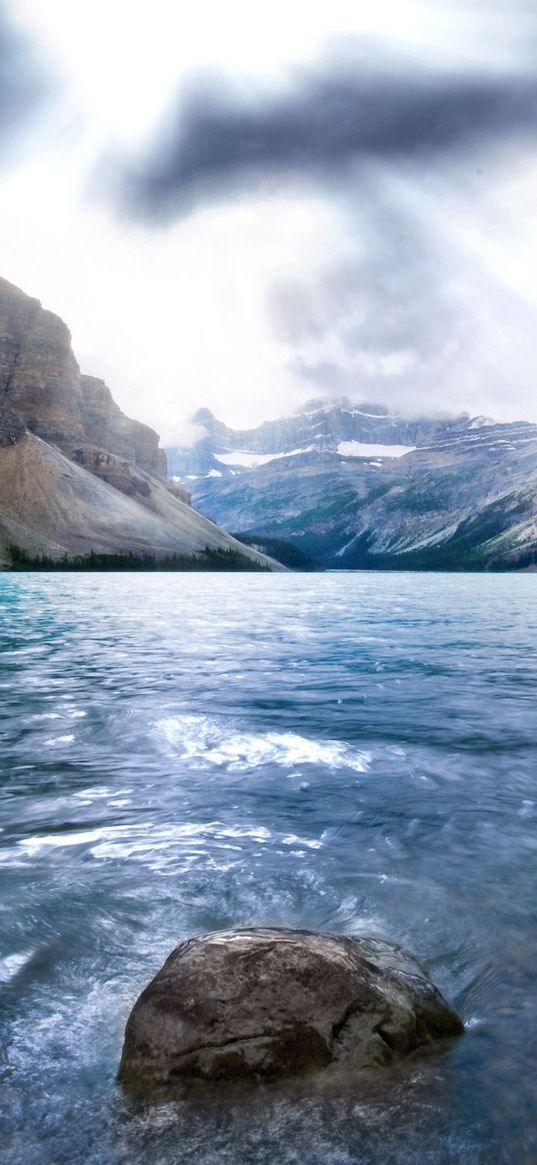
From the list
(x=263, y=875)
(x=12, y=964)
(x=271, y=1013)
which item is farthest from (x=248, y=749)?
(x=271, y=1013)

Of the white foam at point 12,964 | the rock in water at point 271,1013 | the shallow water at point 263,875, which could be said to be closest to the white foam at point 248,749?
the shallow water at point 263,875

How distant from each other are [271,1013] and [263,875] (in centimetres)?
439

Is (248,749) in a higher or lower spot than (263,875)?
lower

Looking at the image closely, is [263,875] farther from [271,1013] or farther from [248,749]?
[248,749]

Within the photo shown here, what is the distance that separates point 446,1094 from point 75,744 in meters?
14.5

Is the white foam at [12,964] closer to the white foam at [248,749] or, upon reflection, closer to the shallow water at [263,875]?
the shallow water at [263,875]

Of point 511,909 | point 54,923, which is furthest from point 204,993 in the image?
point 511,909

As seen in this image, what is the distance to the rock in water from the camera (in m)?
6.11

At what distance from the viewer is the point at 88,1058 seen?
6430mm

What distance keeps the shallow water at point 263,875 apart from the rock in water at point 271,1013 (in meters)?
0.25

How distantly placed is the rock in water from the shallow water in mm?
247

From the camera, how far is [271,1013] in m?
6.34

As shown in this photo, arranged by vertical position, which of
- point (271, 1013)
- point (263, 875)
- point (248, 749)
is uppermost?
point (271, 1013)

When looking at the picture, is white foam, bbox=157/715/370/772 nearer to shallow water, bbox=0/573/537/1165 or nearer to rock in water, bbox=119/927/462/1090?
shallow water, bbox=0/573/537/1165
